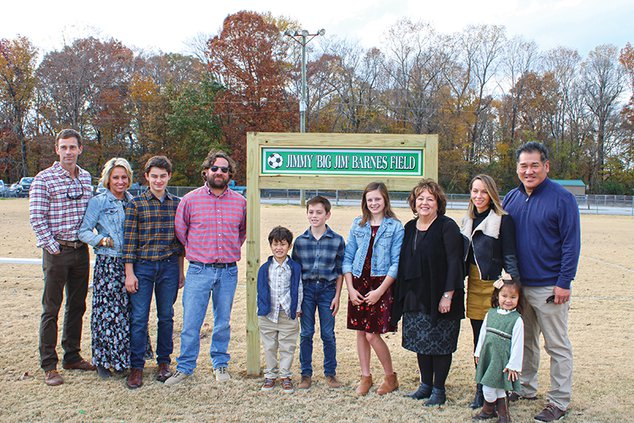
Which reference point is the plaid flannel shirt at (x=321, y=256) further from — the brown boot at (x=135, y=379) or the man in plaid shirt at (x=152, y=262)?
the brown boot at (x=135, y=379)

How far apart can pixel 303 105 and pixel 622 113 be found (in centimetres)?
3395

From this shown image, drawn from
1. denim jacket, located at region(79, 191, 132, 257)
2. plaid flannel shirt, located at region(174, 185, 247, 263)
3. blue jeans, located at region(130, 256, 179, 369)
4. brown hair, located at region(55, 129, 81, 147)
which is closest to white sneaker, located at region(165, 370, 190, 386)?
blue jeans, located at region(130, 256, 179, 369)

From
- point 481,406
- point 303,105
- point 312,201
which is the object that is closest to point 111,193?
point 312,201

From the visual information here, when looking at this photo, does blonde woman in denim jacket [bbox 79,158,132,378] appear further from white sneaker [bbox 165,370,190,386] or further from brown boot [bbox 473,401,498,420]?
brown boot [bbox 473,401,498,420]

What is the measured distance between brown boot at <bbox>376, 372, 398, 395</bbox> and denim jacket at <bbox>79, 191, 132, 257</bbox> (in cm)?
235

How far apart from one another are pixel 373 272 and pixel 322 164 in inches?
41.7

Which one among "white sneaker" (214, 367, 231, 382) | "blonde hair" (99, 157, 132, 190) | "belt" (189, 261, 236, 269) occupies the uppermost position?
"blonde hair" (99, 157, 132, 190)

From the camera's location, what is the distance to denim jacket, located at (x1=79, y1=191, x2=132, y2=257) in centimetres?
440

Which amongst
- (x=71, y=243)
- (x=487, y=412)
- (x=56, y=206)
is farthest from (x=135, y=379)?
(x=487, y=412)

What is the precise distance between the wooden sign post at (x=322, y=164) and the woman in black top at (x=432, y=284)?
50 cm

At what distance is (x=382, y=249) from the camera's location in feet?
13.4

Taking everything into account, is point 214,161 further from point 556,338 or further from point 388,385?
point 556,338

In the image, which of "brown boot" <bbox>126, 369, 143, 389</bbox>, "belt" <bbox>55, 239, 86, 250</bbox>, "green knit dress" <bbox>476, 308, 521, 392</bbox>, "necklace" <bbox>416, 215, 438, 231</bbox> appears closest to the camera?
"green knit dress" <bbox>476, 308, 521, 392</bbox>

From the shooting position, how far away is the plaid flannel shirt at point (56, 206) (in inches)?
170
